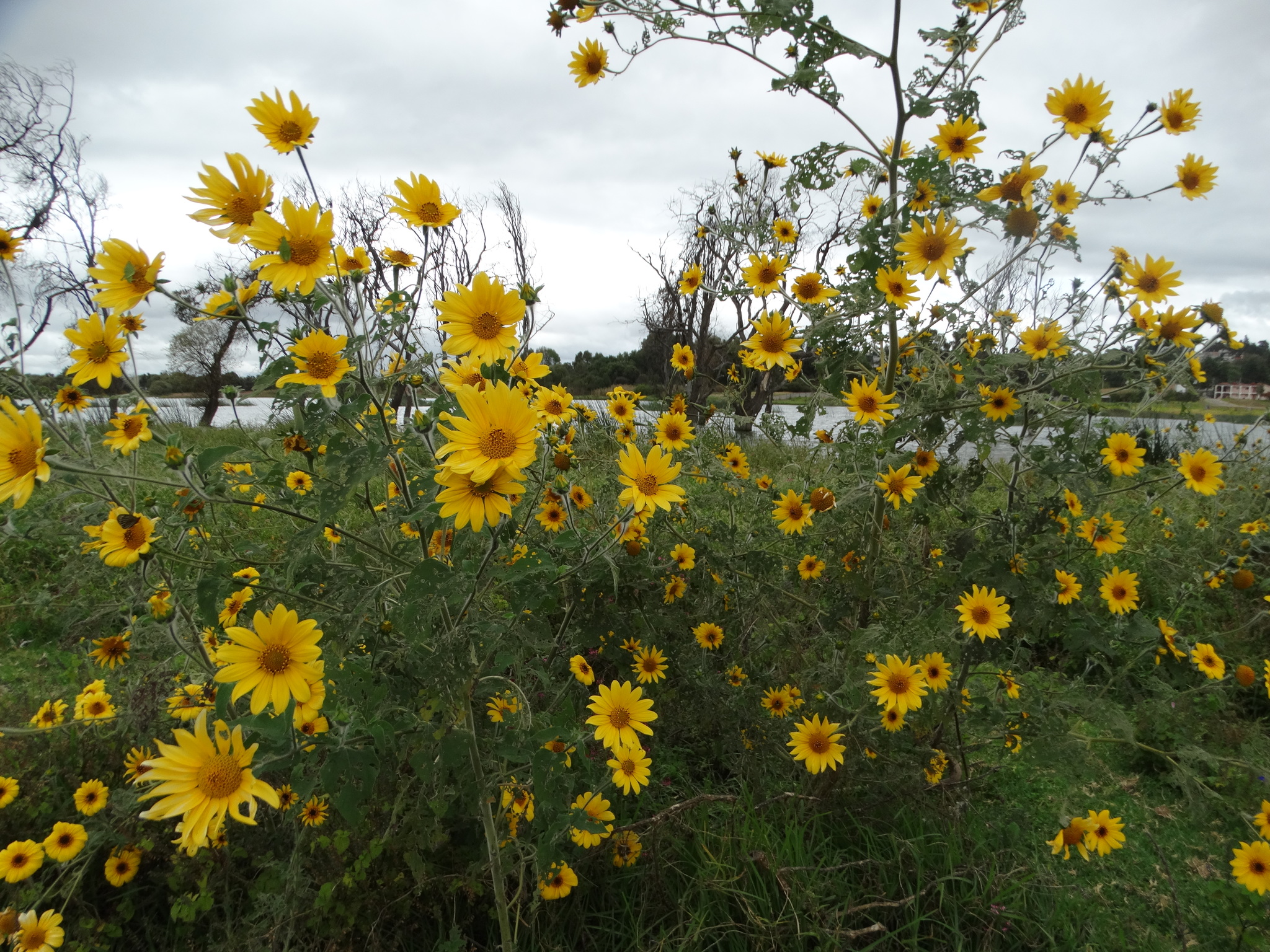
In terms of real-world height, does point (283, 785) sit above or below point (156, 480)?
below

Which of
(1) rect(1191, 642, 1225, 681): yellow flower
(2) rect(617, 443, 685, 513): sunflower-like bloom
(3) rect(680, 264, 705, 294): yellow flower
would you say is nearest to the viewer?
(2) rect(617, 443, 685, 513): sunflower-like bloom

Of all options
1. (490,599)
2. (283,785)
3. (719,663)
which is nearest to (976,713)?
(719,663)

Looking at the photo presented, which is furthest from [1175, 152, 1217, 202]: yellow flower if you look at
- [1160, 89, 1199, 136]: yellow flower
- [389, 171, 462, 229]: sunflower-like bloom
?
[389, 171, 462, 229]: sunflower-like bloom

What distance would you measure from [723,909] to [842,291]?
1742 millimetres

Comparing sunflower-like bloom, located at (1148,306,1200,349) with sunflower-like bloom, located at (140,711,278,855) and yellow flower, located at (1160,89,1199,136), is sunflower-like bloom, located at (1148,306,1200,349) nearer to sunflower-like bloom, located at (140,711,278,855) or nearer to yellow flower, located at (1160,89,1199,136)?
yellow flower, located at (1160,89,1199,136)

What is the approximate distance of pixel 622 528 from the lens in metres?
1.41

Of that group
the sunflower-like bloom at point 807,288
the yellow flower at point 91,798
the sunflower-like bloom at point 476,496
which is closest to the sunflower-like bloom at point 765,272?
the sunflower-like bloom at point 807,288

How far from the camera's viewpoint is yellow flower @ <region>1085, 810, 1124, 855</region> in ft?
5.71

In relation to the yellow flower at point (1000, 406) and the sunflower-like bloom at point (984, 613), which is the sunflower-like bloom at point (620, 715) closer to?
the sunflower-like bloom at point (984, 613)

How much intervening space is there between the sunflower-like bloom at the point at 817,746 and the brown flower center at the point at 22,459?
1931mm

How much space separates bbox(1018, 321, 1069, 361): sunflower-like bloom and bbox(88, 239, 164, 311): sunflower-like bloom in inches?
83.6

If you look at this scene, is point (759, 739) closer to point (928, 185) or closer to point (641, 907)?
point (641, 907)

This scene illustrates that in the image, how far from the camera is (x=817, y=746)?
1880 mm

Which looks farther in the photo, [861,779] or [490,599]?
[861,779]
